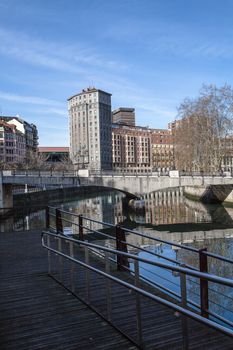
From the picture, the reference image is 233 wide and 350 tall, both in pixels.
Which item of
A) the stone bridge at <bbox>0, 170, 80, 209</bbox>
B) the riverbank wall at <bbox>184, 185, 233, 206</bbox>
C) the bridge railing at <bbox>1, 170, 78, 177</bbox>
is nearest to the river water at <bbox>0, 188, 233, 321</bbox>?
the stone bridge at <bbox>0, 170, 80, 209</bbox>

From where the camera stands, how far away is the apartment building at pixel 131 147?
164750mm

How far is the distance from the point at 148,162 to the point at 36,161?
86134mm

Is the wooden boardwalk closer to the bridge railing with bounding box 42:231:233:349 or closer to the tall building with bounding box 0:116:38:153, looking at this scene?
the bridge railing with bounding box 42:231:233:349

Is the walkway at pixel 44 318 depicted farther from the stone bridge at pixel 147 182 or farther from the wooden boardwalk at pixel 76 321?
the stone bridge at pixel 147 182

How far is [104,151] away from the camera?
15538 centimetres

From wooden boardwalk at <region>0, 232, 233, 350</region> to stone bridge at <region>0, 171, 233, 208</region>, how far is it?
33451 millimetres

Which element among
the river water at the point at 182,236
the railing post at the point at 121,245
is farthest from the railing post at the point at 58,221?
the railing post at the point at 121,245

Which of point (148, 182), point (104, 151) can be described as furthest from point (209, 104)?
point (104, 151)

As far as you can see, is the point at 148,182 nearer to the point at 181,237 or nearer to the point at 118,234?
the point at 181,237

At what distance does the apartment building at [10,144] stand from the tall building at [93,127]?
35626 mm

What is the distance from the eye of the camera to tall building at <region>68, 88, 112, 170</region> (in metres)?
153

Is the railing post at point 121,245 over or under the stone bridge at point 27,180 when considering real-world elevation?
under

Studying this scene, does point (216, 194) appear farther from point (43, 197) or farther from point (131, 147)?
point (131, 147)

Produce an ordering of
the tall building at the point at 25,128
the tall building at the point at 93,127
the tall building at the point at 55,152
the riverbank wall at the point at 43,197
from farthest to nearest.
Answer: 1. the tall building at the point at 55,152
2. the tall building at the point at 93,127
3. the tall building at the point at 25,128
4. the riverbank wall at the point at 43,197
